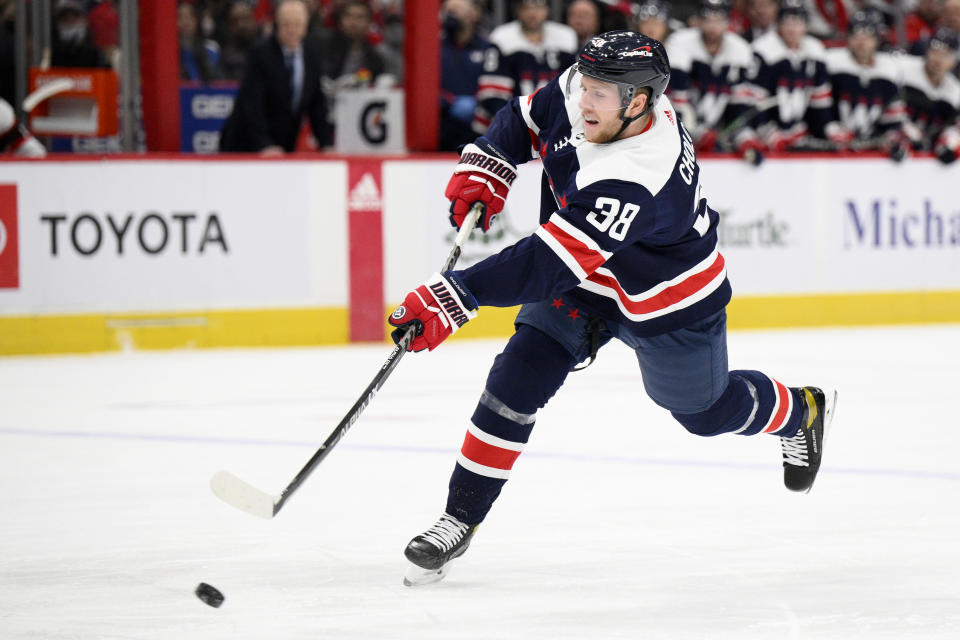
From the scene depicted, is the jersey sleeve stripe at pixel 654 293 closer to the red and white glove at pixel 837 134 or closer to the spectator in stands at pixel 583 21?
the spectator in stands at pixel 583 21

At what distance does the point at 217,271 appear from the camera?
728 cm

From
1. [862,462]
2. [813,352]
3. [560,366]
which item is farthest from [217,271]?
[560,366]

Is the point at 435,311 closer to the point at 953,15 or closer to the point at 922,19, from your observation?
the point at 953,15

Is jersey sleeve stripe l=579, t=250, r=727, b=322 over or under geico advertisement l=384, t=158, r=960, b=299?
over

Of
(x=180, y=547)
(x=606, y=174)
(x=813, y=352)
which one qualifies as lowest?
(x=813, y=352)

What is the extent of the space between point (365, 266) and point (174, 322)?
3.29ft

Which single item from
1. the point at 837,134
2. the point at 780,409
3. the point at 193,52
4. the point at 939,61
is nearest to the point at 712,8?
the point at 837,134

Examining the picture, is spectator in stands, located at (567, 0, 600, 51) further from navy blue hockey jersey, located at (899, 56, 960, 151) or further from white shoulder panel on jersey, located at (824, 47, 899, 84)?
navy blue hockey jersey, located at (899, 56, 960, 151)

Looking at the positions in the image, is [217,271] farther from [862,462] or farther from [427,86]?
[862,462]

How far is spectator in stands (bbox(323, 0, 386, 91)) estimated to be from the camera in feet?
28.6

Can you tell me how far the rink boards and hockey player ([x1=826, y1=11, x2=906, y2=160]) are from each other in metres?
0.43

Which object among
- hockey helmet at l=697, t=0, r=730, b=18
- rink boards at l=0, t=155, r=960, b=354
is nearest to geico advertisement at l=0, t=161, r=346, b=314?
rink boards at l=0, t=155, r=960, b=354

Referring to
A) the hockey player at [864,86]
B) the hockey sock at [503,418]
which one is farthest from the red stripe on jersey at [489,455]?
the hockey player at [864,86]

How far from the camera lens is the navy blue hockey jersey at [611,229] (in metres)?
2.84
